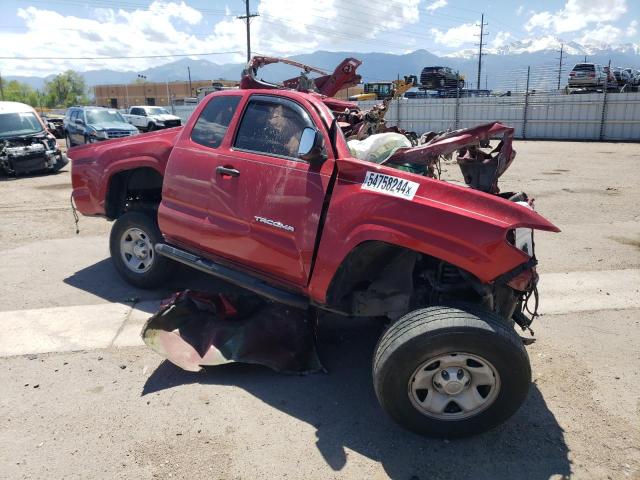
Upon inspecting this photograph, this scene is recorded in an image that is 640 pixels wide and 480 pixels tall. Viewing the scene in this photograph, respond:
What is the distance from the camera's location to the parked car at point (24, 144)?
14.0 metres

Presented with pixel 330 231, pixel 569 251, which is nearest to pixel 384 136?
pixel 330 231

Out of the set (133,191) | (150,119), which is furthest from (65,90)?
(133,191)

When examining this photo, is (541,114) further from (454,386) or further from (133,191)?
(454,386)

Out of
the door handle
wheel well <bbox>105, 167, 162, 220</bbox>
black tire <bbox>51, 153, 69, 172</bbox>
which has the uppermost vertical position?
the door handle

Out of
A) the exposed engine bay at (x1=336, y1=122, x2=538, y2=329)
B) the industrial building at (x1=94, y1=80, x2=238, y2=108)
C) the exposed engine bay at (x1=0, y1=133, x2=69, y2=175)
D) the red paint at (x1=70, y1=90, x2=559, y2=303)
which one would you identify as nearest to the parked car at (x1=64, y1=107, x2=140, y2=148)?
the exposed engine bay at (x1=0, y1=133, x2=69, y2=175)

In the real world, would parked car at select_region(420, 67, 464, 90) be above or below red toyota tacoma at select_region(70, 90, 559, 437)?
above

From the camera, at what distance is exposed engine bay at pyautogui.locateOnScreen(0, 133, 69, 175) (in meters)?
13.9

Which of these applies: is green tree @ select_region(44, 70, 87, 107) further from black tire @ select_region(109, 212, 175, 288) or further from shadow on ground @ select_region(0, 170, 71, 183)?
black tire @ select_region(109, 212, 175, 288)

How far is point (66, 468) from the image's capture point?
2840 millimetres

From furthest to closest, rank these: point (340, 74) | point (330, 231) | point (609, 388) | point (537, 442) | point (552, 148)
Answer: point (552, 148), point (340, 74), point (609, 388), point (330, 231), point (537, 442)

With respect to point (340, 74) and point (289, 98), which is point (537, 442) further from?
point (340, 74)

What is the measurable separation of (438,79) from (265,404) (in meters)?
33.7

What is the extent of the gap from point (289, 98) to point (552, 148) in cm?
2055

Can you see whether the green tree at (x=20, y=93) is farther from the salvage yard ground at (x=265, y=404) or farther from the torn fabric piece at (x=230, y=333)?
the torn fabric piece at (x=230, y=333)
